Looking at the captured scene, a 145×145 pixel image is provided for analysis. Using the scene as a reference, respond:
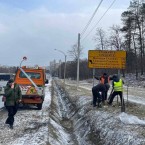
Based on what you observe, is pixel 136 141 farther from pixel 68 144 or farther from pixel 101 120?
pixel 101 120

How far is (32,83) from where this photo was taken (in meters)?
23.0

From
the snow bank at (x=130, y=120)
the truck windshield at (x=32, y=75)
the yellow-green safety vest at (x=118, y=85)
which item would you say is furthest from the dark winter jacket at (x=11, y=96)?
the truck windshield at (x=32, y=75)

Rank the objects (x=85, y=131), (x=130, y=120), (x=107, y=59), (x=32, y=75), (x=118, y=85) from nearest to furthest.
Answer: (x=130, y=120), (x=85, y=131), (x=118, y=85), (x=32, y=75), (x=107, y=59)

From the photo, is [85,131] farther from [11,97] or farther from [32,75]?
[32,75]

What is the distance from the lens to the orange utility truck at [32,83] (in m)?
22.4

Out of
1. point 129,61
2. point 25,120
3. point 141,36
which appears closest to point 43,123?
point 25,120

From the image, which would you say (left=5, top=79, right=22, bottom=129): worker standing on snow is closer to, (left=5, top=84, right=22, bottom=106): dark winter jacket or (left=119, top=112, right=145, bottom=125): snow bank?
(left=5, top=84, right=22, bottom=106): dark winter jacket

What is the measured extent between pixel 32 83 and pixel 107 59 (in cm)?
609

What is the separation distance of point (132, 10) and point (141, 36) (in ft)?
20.4

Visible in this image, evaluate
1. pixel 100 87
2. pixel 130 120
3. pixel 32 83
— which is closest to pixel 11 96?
pixel 130 120

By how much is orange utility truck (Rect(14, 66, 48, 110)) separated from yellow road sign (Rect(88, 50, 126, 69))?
3.79 meters

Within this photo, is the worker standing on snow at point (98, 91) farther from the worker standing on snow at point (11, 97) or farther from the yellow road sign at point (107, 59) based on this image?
the worker standing on snow at point (11, 97)

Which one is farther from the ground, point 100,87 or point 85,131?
point 100,87

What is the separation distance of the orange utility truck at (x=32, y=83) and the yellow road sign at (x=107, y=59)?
379 centimetres
